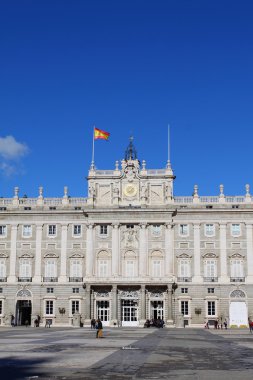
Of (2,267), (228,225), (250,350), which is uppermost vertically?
(228,225)

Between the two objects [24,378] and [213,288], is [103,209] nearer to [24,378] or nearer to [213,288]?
[213,288]

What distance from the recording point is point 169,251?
2694 inches

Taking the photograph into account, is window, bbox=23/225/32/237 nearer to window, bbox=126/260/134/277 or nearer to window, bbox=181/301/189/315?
window, bbox=126/260/134/277

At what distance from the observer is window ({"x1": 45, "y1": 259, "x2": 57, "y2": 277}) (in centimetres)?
7000

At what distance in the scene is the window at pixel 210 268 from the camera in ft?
224

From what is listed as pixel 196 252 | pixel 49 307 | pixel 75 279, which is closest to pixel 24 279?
pixel 49 307

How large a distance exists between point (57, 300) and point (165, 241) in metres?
14.7

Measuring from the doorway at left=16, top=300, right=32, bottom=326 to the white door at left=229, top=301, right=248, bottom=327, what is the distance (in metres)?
24.0

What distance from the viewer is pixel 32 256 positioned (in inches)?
2771

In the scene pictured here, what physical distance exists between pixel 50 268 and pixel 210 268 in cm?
1922

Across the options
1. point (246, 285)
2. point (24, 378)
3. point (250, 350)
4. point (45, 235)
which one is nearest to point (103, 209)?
point (45, 235)

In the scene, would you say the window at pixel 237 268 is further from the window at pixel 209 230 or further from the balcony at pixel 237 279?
the window at pixel 209 230

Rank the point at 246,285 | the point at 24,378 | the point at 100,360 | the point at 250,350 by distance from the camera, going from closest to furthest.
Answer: the point at 24,378
the point at 100,360
the point at 250,350
the point at 246,285

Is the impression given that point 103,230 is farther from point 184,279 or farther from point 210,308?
point 210,308
